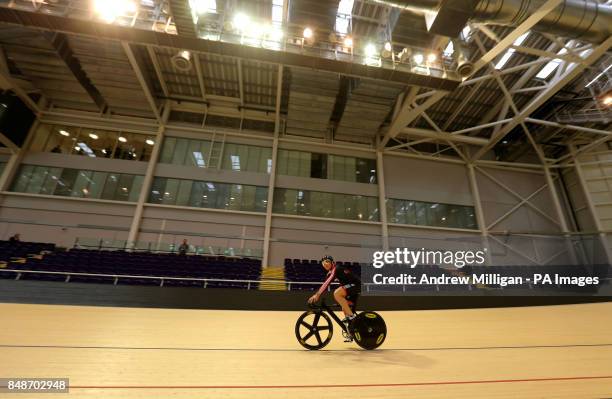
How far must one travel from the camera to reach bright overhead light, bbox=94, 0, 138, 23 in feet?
31.2

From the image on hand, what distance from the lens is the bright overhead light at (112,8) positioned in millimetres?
9516

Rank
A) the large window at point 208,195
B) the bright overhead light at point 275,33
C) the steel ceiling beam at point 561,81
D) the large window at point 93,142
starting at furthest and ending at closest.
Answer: the large window at point 93,142, the large window at point 208,195, the steel ceiling beam at point 561,81, the bright overhead light at point 275,33

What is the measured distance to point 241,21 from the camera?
1062 cm

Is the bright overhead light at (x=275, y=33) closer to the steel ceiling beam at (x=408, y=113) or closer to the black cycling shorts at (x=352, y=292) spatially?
the steel ceiling beam at (x=408, y=113)

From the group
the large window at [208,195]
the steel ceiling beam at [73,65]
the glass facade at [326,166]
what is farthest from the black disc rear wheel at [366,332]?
the steel ceiling beam at [73,65]

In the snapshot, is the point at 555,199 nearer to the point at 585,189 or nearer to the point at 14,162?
the point at 585,189

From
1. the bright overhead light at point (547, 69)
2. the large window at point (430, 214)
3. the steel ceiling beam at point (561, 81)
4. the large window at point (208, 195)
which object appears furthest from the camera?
the large window at point (430, 214)

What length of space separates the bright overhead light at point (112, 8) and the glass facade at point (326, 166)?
34.3 ft

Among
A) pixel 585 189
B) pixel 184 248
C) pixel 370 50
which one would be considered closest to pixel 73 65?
pixel 184 248

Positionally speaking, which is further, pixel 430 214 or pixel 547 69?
pixel 430 214

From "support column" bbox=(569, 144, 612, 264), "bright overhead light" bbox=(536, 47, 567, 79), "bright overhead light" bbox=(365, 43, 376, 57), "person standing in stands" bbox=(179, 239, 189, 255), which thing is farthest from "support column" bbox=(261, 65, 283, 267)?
"support column" bbox=(569, 144, 612, 264)

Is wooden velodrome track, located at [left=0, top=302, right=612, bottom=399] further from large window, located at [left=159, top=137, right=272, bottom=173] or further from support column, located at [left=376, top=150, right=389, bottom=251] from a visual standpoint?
large window, located at [left=159, top=137, right=272, bottom=173]

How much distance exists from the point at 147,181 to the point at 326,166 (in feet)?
37.4

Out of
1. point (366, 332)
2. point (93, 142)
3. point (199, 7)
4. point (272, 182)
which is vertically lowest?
point (366, 332)
